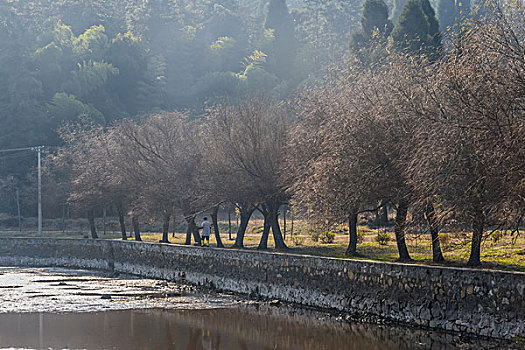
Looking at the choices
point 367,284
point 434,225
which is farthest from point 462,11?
point 367,284

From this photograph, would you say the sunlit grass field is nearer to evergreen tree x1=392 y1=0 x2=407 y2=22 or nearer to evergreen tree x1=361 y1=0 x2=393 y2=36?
evergreen tree x1=361 y1=0 x2=393 y2=36

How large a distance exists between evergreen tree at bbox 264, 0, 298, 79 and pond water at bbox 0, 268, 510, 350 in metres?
90.6

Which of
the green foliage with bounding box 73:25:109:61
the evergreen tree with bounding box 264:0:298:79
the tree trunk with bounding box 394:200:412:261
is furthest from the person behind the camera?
the evergreen tree with bounding box 264:0:298:79

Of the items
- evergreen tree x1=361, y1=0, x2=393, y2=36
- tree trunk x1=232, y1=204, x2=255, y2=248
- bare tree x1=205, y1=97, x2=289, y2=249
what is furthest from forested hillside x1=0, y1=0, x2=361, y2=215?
bare tree x1=205, y1=97, x2=289, y2=249

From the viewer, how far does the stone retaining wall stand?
65.5 feet

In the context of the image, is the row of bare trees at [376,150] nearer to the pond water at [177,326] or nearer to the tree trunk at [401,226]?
the tree trunk at [401,226]

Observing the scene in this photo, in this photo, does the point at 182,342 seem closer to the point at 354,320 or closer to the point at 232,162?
the point at 354,320

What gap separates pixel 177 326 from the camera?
82.6 ft

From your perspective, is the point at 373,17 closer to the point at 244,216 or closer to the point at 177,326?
the point at 244,216

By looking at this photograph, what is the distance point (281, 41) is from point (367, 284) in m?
105

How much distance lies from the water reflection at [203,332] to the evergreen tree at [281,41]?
9506 cm

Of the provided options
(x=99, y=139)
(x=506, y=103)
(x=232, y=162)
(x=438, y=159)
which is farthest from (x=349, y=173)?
(x=99, y=139)

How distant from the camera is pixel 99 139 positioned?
64500mm

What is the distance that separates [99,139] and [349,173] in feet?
127
